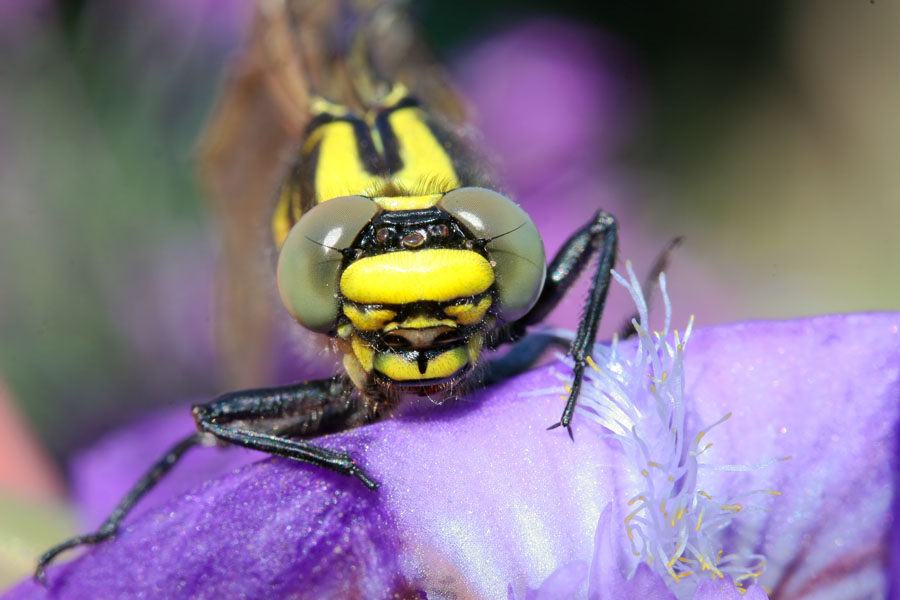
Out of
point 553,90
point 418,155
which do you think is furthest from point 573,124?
point 418,155

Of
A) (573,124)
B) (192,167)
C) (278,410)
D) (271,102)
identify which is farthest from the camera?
(573,124)

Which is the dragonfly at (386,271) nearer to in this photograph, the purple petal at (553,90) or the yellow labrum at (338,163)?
the yellow labrum at (338,163)

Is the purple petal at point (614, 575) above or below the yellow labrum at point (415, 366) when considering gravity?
below

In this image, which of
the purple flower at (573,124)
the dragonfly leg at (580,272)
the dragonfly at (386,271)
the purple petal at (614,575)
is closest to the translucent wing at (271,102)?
the dragonfly at (386,271)

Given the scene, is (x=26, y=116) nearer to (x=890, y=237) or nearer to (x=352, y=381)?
(x=352, y=381)

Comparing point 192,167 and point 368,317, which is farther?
point 192,167

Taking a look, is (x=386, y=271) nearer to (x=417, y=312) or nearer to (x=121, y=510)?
(x=417, y=312)
